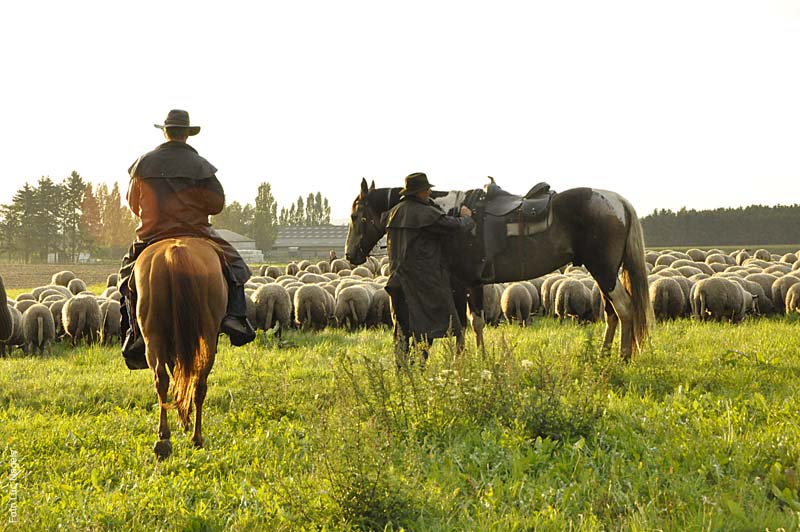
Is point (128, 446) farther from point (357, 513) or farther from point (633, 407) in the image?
point (633, 407)

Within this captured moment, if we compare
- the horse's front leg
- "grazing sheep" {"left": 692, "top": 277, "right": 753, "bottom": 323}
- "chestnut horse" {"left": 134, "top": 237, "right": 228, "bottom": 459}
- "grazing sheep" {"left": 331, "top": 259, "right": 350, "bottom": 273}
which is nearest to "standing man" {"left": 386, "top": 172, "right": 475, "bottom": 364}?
the horse's front leg

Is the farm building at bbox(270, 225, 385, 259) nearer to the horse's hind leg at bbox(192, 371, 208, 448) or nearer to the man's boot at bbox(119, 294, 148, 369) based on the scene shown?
the man's boot at bbox(119, 294, 148, 369)

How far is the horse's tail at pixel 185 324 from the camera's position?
4863mm

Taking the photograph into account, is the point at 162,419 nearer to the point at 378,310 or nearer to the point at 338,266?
the point at 378,310

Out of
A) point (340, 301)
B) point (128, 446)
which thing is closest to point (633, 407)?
point (128, 446)

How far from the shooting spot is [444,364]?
18.3 feet

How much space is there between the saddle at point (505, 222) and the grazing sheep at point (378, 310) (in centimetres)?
508

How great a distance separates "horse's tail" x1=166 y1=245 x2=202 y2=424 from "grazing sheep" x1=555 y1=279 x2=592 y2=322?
8759mm

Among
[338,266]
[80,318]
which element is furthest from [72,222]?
[80,318]

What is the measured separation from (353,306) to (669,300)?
5858 millimetres

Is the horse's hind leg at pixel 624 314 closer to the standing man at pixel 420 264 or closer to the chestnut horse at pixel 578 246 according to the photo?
the chestnut horse at pixel 578 246

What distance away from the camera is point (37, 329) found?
10.7 meters

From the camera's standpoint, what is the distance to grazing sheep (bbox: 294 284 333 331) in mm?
12547

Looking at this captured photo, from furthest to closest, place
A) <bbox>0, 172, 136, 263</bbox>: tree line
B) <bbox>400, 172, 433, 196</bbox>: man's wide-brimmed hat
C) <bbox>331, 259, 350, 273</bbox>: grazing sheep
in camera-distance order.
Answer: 1. <bbox>0, 172, 136, 263</bbox>: tree line
2. <bbox>331, 259, 350, 273</bbox>: grazing sheep
3. <bbox>400, 172, 433, 196</bbox>: man's wide-brimmed hat
